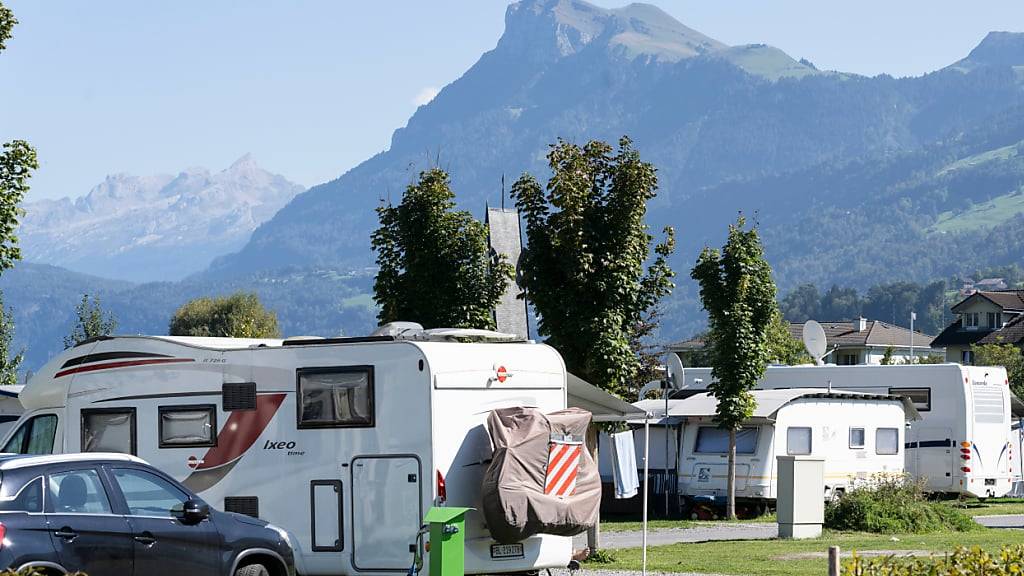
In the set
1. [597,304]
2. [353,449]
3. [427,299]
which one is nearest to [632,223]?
[597,304]

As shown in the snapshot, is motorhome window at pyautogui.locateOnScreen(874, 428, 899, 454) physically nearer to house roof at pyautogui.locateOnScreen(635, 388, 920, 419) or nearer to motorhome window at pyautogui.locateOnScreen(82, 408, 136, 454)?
house roof at pyautogui.locateOnScreen(635, 388, 920, 419)

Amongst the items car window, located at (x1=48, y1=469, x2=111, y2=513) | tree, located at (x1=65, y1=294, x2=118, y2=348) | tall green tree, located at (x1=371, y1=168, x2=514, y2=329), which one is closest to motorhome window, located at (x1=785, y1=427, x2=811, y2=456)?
tall green tree, located at (x1=371, y1=168, x2=514, y2=329)

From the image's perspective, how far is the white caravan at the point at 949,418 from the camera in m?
29.8

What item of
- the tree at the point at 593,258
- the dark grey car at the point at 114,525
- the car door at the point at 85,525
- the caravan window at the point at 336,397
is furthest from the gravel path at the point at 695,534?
the car door at the point at 85,525

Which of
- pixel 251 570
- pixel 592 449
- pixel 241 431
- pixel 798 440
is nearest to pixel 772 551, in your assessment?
pixel 592 449

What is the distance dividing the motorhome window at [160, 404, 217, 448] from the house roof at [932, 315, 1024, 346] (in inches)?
2570

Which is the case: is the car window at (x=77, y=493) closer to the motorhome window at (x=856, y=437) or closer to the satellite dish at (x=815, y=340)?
the motorhome window at (x=856, y=437)

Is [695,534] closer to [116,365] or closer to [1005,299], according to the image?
[116,365]

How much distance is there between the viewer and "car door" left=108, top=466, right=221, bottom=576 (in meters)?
11.2

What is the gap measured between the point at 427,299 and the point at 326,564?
26.7 ft

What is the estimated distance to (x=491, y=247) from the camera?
23.4m

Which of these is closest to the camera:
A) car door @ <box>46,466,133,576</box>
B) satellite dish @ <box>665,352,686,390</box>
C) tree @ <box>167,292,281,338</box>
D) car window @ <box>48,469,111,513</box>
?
car door @ <box>46,466,133,576</box>

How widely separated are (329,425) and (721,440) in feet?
51.5

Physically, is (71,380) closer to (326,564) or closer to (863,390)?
(326,564)
